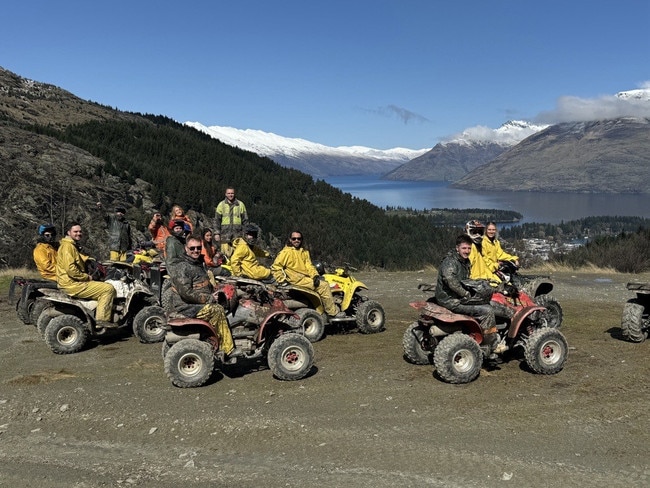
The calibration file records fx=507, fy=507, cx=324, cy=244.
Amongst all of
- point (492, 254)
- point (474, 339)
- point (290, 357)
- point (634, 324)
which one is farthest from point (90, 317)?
point (634, 324)

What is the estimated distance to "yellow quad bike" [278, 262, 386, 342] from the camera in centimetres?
909

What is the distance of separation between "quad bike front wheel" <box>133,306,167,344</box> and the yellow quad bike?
2.34 metres

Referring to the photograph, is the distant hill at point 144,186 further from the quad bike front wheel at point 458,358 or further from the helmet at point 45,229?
the quad bike front wheel at point 458,358

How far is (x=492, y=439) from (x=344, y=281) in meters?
5.37

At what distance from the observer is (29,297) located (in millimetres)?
10250

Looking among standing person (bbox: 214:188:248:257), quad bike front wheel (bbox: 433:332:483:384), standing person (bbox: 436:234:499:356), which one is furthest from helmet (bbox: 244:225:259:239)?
quad bike front wheel (bbox: 433:332:483:384)

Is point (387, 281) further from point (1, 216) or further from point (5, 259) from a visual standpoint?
point (1, 216)

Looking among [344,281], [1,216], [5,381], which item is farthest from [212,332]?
[1,216]

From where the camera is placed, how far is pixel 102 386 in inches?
267

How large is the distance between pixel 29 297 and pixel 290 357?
6.42m

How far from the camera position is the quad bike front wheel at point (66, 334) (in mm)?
8445

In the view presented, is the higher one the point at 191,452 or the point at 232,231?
the point at 232,231

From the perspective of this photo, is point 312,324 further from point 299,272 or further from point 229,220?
point 229,220

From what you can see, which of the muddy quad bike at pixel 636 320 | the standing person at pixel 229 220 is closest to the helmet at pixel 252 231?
the standing person at pixel 229 220
